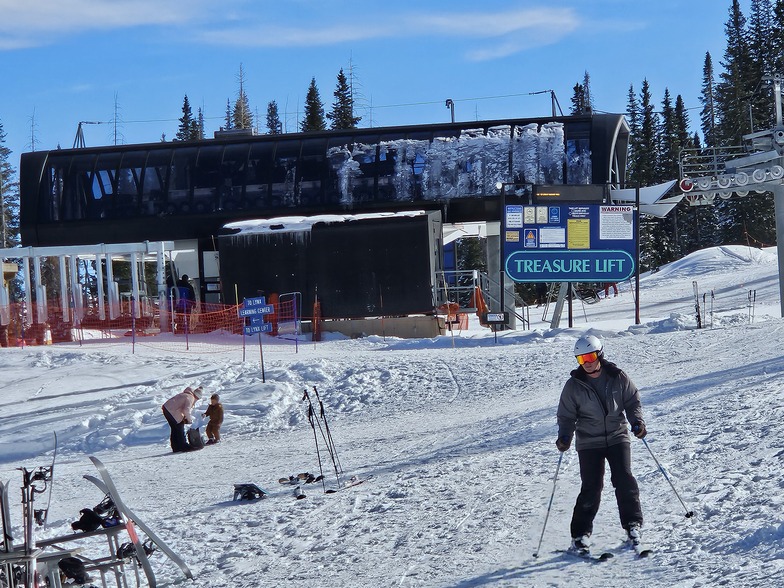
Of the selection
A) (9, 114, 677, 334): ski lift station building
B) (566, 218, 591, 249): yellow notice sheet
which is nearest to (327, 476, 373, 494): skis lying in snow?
(566, 218, 591, 249): yellow notice sheet

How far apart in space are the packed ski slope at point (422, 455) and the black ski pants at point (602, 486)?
28 centimetres

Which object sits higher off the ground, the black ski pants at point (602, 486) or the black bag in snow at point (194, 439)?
the black ski pants at point (602, 486)

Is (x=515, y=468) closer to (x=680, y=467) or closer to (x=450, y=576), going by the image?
(x=680, y=467)

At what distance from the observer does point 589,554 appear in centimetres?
824

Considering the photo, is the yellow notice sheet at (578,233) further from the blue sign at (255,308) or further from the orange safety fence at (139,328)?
the blue sign at (255,308)

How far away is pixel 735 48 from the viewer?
78625 millimetres

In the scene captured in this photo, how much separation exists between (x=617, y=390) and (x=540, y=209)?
18589mm

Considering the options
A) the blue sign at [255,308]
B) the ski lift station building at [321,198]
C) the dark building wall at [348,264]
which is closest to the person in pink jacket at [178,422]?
the blue sign at [255,308]

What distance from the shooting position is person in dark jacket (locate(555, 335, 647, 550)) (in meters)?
8.30

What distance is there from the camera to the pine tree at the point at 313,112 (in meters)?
73.5

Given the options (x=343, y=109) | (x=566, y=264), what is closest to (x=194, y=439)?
(x=566, y=264)

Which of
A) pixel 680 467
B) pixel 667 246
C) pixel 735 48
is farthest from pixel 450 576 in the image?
pixel 735 48

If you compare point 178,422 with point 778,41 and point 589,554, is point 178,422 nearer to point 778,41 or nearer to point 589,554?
point 589,554

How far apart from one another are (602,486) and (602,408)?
64cm
